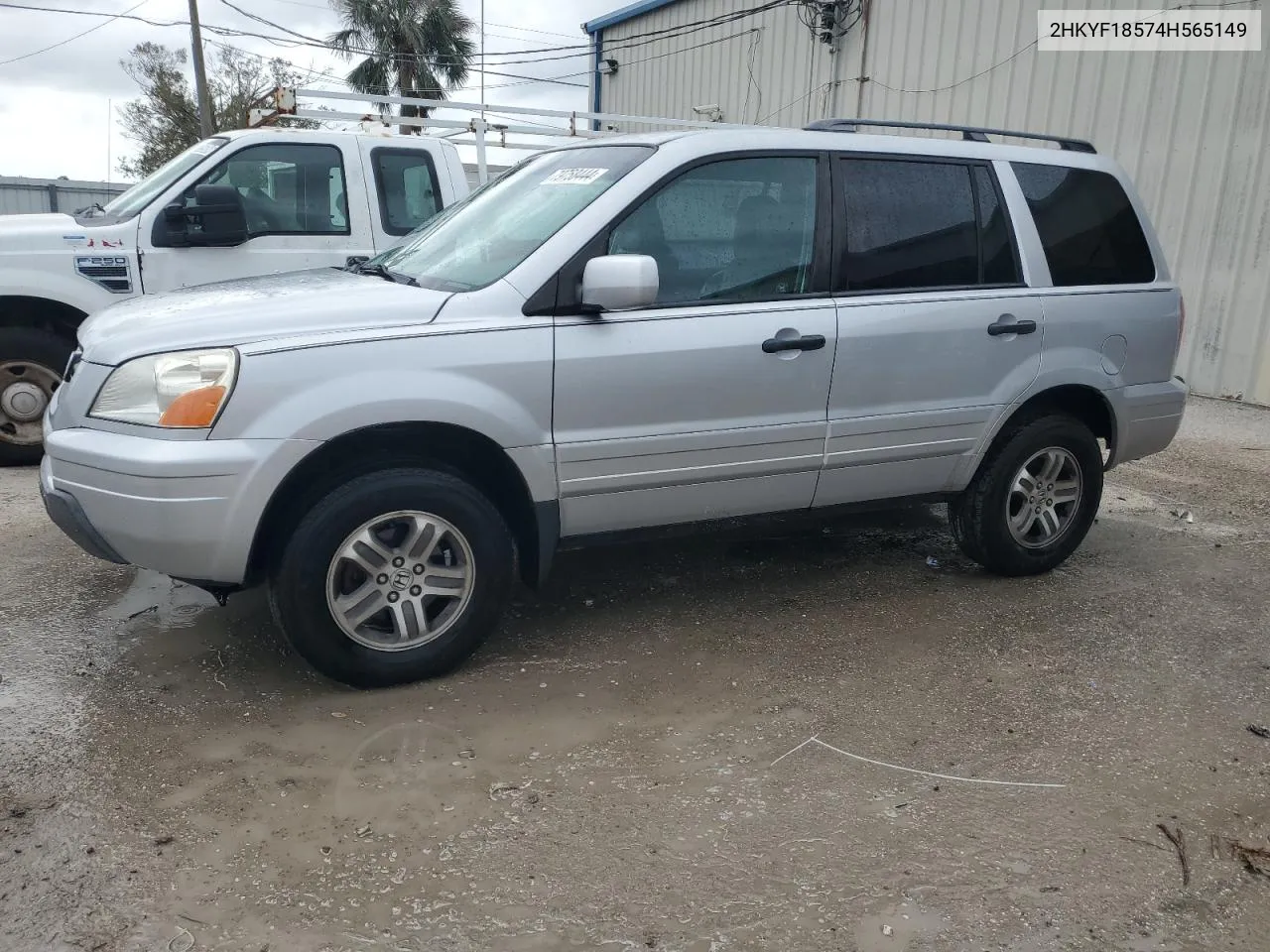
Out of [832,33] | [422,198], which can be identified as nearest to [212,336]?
[422,198]

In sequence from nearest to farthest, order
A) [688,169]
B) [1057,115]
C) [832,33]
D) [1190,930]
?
[1190,930] → [688,169] → [1057,115] → [832,33]

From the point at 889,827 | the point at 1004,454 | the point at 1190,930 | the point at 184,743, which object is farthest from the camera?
the point at 1004,454

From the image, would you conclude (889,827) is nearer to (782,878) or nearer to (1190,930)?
(782,878)

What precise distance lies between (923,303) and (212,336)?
266 centimetres

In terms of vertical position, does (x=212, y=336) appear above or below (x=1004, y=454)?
above

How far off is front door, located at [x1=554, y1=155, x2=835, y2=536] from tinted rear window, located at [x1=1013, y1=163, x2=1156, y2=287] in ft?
3.82

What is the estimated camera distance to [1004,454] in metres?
4.51

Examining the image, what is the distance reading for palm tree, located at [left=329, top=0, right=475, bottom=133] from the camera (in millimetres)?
30578

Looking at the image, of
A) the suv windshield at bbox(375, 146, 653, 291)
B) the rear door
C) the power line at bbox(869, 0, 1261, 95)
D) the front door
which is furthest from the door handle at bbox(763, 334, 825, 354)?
the power line at bbox(869, 0, 1261, 95)

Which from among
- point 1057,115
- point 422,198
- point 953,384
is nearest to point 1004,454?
point 953,384

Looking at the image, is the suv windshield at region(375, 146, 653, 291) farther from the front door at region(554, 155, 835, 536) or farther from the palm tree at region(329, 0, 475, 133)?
the palm tree at region(329, 0, 475, 133)

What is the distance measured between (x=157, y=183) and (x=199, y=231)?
2.19ft

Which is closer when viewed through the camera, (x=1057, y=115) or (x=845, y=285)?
(x=845, y=285)

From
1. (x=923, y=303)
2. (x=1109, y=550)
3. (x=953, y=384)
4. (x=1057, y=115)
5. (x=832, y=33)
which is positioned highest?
(x=832, y=33)
